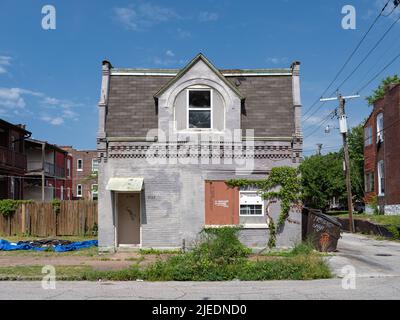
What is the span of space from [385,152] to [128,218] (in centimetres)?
2454

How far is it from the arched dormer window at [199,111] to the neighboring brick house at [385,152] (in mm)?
19635

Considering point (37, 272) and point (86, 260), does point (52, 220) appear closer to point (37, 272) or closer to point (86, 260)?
point (86, 260)

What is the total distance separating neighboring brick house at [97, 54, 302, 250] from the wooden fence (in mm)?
7870

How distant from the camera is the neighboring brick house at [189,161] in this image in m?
17.8

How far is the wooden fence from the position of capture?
25.5 m

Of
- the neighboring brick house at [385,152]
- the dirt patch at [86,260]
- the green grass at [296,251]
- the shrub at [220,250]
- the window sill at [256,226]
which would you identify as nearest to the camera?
the shrub at [220,250]

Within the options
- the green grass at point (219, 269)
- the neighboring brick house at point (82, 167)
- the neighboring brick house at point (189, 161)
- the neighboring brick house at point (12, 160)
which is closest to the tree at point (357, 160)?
the neighboring brick house at point (82, 167)

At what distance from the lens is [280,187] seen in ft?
58.7

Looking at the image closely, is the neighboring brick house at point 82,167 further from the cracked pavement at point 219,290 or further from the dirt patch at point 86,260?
the cracked pavement at point 219,290

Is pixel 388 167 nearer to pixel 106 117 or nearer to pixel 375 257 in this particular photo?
pixel 375 257

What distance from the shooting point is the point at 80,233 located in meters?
Answer: 25.4
